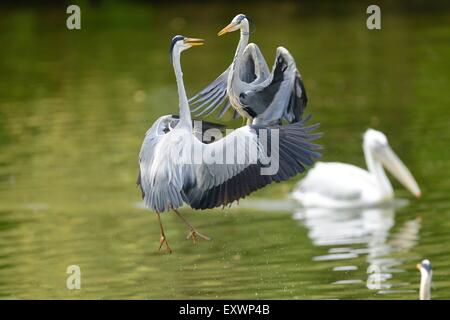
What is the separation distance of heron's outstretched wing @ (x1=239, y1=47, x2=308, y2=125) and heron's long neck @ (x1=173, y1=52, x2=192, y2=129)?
29.6 inches

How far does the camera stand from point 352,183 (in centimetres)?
1480

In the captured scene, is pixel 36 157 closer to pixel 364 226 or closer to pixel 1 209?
pixel 1 209

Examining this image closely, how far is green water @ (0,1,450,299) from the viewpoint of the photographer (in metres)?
11.4

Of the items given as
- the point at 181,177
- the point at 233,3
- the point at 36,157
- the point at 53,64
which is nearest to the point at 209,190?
the point at 181,177

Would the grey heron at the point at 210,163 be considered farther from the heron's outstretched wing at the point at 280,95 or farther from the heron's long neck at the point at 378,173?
the heron's long neck at the point at 378,173

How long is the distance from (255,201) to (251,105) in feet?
17.8

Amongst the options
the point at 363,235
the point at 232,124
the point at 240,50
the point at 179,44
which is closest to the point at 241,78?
the point at 240,50

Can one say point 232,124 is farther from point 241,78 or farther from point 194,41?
point 194,41

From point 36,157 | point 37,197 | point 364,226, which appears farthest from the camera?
point 36,157

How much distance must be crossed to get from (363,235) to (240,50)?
494 centimetres

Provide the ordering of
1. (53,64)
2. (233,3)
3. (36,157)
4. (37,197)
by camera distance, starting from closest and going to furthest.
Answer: (37,197) → (36,157) → (53,64) → (233,3)

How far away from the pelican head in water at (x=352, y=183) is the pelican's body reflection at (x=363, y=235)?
131 millimetres

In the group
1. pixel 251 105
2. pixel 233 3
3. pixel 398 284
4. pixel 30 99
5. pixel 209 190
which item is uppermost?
pixel 233 3

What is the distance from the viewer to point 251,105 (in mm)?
8945
